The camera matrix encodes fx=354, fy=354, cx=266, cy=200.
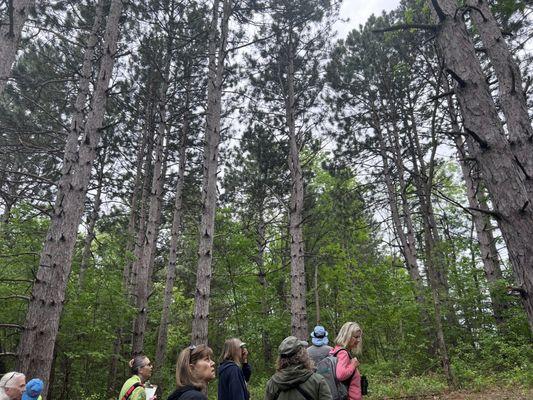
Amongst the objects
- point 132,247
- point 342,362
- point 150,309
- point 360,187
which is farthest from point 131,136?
point 342,362

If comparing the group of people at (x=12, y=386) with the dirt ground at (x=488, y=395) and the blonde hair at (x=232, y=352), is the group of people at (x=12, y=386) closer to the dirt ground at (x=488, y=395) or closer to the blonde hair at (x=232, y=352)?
the blonde hair at (x=232, y=352)

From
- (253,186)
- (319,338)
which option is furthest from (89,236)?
(319,338)

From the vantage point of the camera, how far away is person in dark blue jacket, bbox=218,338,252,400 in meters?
3.39

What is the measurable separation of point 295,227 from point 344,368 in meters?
7.73

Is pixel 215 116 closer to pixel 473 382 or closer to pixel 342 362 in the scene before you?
pixel 342 362

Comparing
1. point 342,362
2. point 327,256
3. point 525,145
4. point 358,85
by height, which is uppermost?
point 358,85

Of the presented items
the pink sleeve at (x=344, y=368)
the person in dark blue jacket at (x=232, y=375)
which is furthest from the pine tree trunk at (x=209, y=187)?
the pink sleeve at (x=344, y=368)

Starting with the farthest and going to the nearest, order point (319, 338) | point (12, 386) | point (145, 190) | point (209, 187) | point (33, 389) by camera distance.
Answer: point (145, 190) < point (209, 187) < point (319, 338) < point (33, 389) < point (12, 386)

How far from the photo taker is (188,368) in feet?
8.75

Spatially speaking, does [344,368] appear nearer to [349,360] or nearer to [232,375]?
[349,360]

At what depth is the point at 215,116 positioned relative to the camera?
8.95 m

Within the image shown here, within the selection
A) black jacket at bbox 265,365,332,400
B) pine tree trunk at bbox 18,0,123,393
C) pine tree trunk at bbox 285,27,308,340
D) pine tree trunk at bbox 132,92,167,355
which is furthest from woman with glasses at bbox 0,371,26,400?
pine tree trunk at bbox 285,27,308,340

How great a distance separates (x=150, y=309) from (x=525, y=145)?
13.9 metres

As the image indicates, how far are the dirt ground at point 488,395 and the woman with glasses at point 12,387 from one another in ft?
24.2
